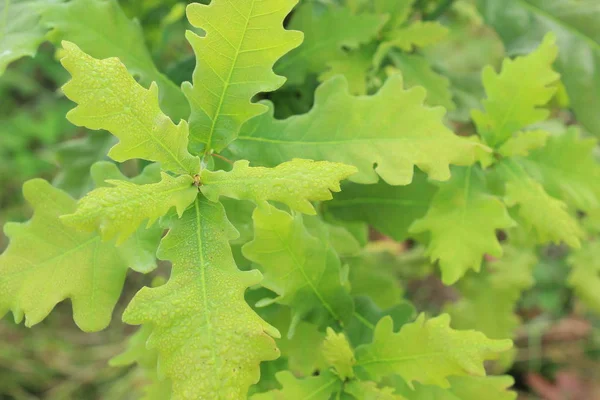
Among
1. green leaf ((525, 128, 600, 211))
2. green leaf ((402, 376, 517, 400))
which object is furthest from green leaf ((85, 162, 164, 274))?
green leaf ((525, 128, 600, 211))

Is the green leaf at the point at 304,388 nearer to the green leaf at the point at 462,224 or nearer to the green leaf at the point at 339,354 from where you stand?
the green leaf at the point at 339,354

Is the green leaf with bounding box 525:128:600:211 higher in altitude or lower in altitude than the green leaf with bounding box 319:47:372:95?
lower

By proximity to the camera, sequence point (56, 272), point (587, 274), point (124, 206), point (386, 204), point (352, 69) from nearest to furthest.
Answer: point (124, 206) < point (56, 272) < point (352, 69) < point (386, 204) < point (587, 274)

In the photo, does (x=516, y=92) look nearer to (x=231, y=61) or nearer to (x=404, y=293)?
(x=231, y=61)

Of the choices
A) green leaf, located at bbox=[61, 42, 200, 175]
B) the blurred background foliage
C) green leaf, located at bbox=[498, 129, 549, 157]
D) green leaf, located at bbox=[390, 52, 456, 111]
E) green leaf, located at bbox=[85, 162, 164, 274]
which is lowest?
the blurred background foliage

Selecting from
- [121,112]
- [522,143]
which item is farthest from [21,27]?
[522,143]

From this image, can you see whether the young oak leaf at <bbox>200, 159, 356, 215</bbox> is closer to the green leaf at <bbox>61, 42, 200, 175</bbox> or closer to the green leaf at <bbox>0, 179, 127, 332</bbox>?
the green leaf at <bbox>61, 42, 200, 175</bbox>

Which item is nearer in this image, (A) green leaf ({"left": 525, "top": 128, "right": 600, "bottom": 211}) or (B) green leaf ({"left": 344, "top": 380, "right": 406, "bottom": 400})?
(B) green leaf ({"left": 344, "top": 380, "right": 406, "bottom": 400})
